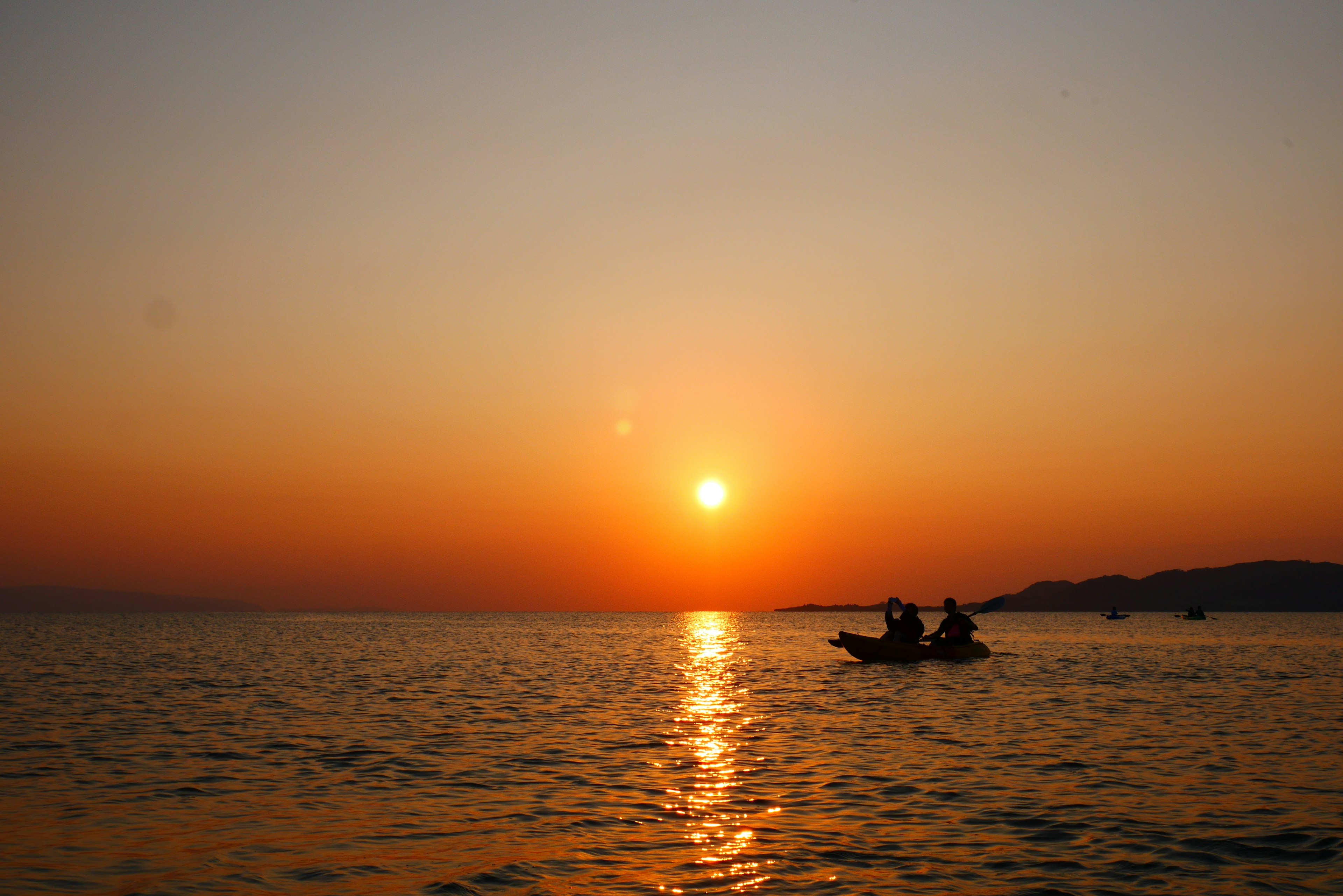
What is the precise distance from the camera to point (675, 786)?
15.3 m

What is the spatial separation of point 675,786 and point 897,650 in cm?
2687

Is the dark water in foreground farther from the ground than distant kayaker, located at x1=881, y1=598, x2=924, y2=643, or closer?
closer

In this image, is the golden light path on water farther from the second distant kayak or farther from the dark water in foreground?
the second distant kayak

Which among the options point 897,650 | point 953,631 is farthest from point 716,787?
point 953,631

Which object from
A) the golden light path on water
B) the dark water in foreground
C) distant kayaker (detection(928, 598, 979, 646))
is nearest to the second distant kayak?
distant kayaker (detection(928, 598, 979, 646))

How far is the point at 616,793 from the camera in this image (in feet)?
48.1

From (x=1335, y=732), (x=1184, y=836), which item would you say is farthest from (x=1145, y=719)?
(x=1184, y=836)

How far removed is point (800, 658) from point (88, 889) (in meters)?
46.3

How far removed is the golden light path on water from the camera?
34.9 ft

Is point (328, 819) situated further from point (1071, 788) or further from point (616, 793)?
point (1071, 788)

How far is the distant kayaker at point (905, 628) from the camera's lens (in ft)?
136

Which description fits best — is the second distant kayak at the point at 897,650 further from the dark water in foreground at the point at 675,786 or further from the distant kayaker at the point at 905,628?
the dark water in foreground at the point at 675,786

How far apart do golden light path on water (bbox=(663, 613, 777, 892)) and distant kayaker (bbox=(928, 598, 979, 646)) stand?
9794 mm

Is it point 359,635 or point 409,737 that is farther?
point 359,635
